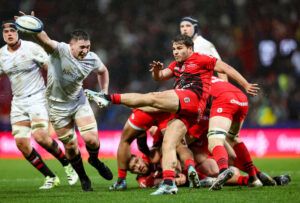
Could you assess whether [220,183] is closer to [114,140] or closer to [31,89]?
[31,89]

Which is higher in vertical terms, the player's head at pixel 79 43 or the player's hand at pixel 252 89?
the player's head at pixel 79 43

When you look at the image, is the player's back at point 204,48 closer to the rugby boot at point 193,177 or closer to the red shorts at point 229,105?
the red shorts at point 229,105

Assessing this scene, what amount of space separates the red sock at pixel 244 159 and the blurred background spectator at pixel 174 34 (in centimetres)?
910

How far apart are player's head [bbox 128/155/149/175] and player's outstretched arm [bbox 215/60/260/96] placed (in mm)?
1634

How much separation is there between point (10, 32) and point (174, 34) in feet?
33.8

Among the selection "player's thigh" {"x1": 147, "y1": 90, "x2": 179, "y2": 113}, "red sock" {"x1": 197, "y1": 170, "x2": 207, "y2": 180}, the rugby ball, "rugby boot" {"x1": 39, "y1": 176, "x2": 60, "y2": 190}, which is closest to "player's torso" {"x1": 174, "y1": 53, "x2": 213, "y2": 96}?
"player's thigh" {"x1": 147, "y1": 90, "x2": 179, "y2": 113}

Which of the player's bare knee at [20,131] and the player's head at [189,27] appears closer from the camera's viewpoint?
the player's bare knee at [20,131]

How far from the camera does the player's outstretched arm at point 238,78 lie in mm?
9414

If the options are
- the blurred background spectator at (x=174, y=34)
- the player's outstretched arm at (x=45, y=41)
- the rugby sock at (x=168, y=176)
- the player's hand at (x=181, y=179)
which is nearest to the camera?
the rugby sock at (x=168, y=176)

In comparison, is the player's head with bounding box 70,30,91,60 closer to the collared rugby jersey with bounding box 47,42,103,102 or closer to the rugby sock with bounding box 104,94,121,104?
the collared rugby jersey with bounding box 47,42,103,102

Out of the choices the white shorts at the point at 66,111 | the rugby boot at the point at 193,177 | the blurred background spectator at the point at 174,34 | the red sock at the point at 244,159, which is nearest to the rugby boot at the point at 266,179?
the red sock at the point at 244,159

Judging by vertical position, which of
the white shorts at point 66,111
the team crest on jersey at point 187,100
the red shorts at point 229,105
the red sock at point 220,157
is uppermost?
the team crest on jersey at point 187,100

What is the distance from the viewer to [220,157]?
9.22 m

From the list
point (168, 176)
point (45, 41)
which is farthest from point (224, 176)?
point (45, 41)
